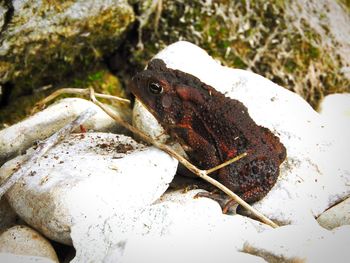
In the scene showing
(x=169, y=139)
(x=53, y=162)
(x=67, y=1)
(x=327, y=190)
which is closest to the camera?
(x=53, y=162)

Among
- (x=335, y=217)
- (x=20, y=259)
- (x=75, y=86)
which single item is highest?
(x=335, y=217)

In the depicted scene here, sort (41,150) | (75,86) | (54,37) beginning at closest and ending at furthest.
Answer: (41,150) → (54,37) → (75,86)

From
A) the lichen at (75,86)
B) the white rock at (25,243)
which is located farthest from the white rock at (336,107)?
the white rock at (25,243)

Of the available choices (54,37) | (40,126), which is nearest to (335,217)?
(40,126)

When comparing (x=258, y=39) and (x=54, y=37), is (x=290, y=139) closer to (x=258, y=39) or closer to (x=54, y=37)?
→ (x=258, y=39)

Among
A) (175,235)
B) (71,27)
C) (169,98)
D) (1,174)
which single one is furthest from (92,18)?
(175,235)

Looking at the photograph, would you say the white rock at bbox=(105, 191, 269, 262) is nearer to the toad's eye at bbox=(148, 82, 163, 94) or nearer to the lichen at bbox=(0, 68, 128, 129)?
the toad's eye at bbox=(148, 82, 163, 94)

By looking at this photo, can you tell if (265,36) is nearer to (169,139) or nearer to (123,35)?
(123,35)

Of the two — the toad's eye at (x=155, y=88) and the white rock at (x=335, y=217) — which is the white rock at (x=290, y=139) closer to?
the white rock at (x=335, y=217)

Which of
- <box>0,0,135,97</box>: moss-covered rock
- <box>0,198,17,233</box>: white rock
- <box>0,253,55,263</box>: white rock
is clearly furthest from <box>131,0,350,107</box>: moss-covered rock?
<box>0,253,55,263</box>: white rock
